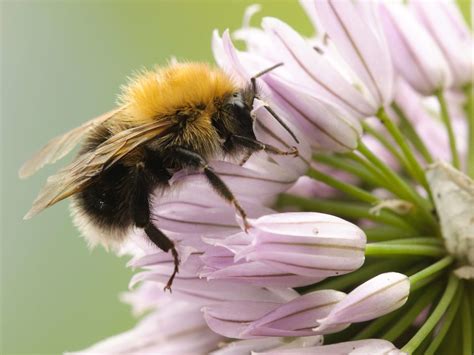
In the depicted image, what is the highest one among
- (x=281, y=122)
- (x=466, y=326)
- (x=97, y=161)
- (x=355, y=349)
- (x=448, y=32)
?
(x=97, y=161)

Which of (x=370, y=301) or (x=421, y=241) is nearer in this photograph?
(x=370, y=301)

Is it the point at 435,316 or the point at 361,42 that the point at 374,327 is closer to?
the point at 435,316

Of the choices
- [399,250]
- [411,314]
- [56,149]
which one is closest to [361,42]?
[399,250]

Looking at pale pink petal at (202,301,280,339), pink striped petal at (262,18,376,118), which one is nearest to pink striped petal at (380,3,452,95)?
pink striped petal at (262,18,376,118)

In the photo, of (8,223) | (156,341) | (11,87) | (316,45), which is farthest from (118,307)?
(316,45)

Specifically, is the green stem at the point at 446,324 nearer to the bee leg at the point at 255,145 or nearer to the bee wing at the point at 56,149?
the bee leg at the point at 255,145

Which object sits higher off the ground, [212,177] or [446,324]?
[212,177]

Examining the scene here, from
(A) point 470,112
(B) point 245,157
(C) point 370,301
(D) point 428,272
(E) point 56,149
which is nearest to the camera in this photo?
(C) point 370,301

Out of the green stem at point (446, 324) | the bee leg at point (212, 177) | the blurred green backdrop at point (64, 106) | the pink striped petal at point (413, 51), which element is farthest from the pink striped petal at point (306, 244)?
the blurred green backdrop at point (64, 106)
